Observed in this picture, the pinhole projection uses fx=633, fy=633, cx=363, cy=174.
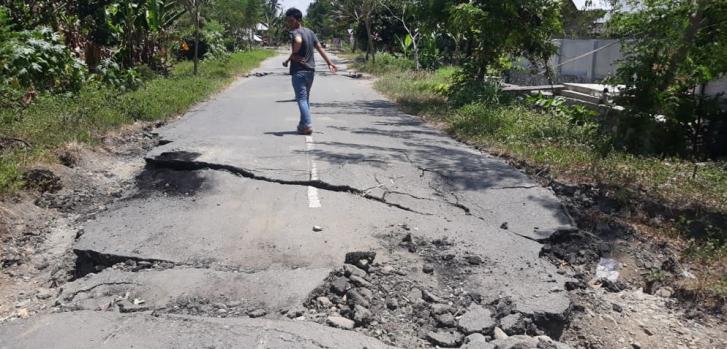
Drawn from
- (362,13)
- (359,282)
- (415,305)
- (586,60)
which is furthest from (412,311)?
(362,13)

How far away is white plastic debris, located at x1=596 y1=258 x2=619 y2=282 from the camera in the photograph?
16.3 feet

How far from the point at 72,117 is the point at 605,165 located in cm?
742

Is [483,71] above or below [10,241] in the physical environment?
above

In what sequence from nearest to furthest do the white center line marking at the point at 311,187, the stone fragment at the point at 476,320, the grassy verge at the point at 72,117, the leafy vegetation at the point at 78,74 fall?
the stone fragment at the point at 476,320, the white center line marking at the point at 311,187, the grassy verge at the point at 72,117, the leafy vegetation at the point at 78,74

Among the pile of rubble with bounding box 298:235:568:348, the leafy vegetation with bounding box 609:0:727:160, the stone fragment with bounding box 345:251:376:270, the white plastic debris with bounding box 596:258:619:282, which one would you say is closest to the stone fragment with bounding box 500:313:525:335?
the pile of rubble with bounding box 298:235:568:348

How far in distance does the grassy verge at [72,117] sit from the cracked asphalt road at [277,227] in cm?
101

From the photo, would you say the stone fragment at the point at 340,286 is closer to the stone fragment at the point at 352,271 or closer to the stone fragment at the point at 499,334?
the stone fragment at the point at 352,271

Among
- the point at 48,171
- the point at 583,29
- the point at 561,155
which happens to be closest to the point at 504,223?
the point at 561,155

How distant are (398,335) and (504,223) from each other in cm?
238

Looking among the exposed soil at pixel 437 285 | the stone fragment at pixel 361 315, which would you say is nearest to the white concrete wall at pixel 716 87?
the exposed soil at pixel 437 285

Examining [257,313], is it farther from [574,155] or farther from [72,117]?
[72,117]

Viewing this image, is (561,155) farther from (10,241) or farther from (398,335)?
(10,241)

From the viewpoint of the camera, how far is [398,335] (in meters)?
3.72

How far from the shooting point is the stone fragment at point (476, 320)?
381 centimetres
